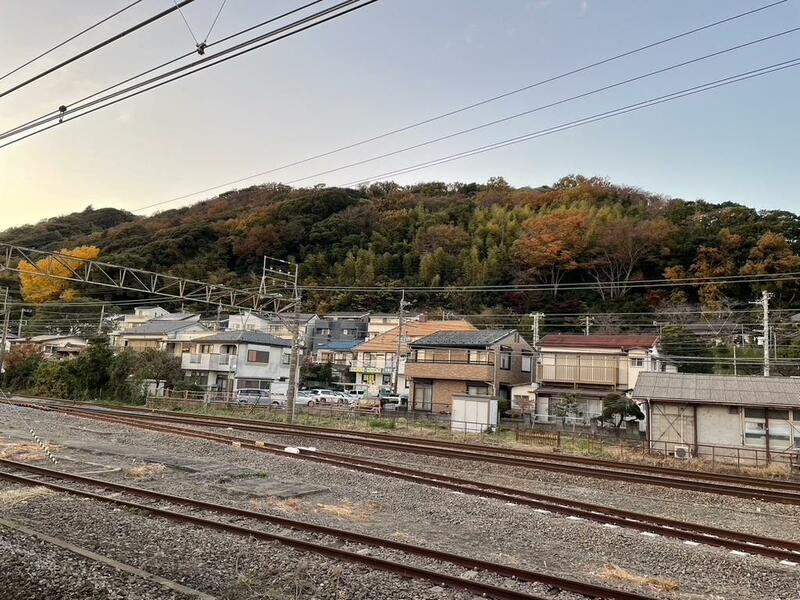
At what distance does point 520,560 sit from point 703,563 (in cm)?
241

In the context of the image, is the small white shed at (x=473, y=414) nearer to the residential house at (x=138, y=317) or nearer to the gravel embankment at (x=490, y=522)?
the gravel embankment at (x=490, y=522)

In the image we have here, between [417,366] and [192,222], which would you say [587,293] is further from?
[192,222]

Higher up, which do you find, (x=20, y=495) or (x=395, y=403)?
(x=20, y=495)

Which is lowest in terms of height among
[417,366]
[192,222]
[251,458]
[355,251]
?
[251,458]

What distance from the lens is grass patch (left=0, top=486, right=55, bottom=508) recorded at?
782 centimetres

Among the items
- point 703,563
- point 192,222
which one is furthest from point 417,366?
point 192,222

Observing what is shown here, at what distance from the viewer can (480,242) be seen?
5959cm

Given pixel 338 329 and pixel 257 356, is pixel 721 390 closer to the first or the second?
pixel 257 356

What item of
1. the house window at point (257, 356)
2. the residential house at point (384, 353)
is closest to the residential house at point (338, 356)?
the residential house at point (384, 353)

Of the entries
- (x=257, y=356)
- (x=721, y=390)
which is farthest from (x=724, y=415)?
(x=257, y=356)

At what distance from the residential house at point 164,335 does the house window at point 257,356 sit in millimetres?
6358

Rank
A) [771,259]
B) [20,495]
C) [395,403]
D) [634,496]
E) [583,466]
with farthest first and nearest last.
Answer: [771,259] < [395,403] < [583,466] < [634,496] < [20,495]

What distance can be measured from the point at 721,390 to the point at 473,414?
8972 mm

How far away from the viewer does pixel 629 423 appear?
2395 cm
